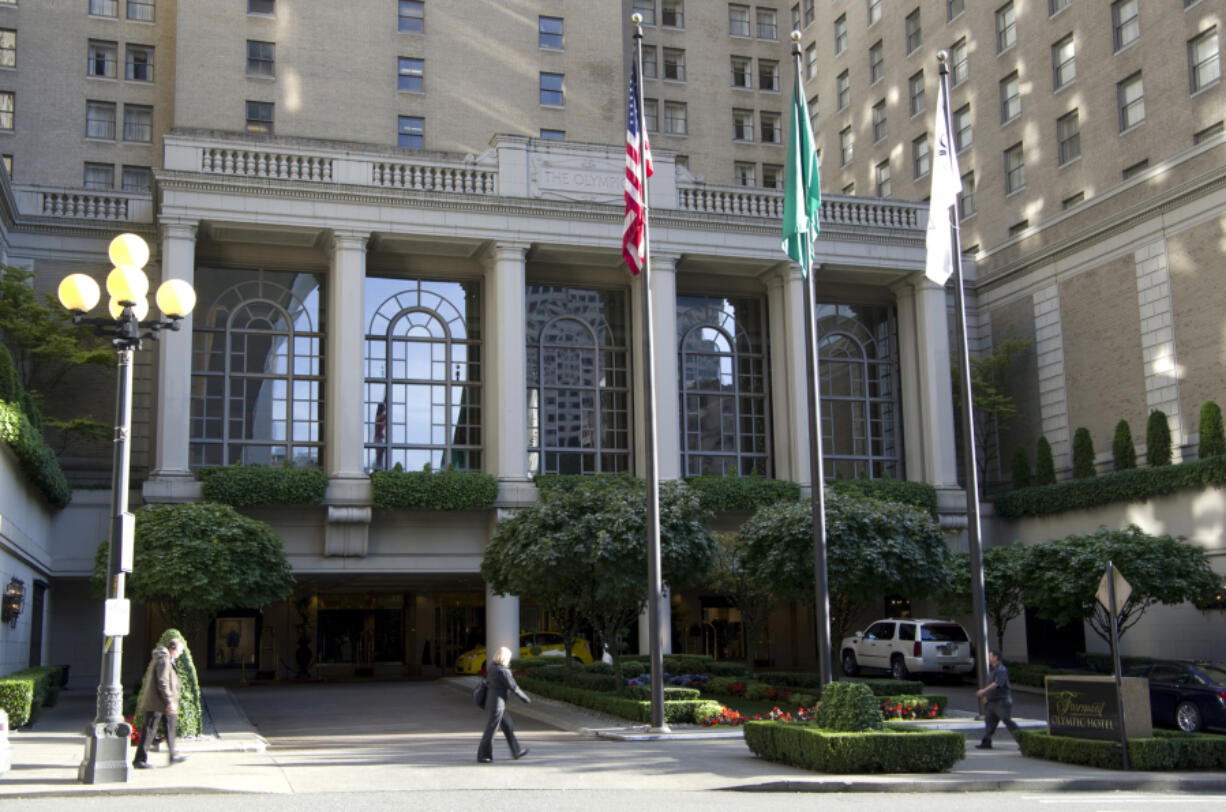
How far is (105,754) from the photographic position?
1478 centimetres

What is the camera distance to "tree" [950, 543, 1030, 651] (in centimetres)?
3269

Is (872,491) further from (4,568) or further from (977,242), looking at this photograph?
(4,568)

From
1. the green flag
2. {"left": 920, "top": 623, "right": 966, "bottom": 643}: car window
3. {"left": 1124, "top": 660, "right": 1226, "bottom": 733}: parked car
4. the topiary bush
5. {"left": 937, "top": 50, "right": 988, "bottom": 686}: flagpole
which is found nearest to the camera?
the green flag

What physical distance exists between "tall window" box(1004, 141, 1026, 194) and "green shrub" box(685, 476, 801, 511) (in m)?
17.0

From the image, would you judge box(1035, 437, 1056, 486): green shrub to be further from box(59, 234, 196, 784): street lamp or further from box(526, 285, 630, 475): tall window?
box(59, 234, 196, 784): street lamp

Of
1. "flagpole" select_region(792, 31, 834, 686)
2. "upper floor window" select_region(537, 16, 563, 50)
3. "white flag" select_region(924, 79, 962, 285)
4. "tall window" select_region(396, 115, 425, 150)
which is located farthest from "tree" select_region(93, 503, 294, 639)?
"upper floor window" select_region(537, 16, 563, 50)

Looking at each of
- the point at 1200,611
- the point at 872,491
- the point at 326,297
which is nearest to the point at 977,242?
the point at 872,491

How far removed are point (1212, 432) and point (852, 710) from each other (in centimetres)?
2291

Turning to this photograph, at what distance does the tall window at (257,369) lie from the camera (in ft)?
125

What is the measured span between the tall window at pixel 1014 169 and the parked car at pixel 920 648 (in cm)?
1957

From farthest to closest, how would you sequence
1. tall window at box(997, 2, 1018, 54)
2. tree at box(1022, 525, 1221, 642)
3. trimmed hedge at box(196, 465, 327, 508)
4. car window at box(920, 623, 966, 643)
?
tall window at box(997, 2, 1018, 54)
car window at box(920, 623, 966, 643)
trimmed hedge at box(196, 465, 327, 508)
tree at box(1022, 525, 1221, 642)

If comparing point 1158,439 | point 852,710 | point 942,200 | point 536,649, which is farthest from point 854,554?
point 536,649

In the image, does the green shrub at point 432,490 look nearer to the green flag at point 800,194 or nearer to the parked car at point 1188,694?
the green flag at point 800,194

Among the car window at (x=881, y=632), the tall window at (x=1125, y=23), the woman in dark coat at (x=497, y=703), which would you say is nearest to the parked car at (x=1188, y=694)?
the car window at (x=881, y=632)
